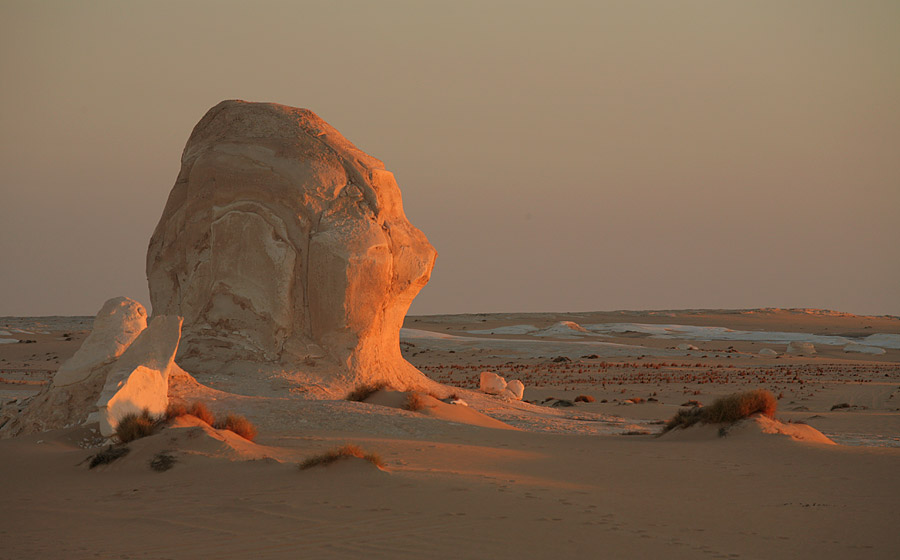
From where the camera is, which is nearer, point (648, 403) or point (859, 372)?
point (648, 403)

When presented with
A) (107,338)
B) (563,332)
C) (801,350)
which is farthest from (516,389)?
(563,332)

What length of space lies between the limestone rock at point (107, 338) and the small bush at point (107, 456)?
12.6 ft

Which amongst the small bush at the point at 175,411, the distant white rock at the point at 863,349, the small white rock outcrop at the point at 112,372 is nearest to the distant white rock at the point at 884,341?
the distant white rock at the point at 863,349

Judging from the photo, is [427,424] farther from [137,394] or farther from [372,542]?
[372,542]

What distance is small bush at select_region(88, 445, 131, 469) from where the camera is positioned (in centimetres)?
1060

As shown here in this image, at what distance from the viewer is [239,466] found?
1007 cm

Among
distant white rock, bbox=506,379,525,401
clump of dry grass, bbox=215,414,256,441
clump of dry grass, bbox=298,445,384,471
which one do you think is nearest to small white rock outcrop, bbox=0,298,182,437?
clump of dry grass, bbox=215,414,256,441

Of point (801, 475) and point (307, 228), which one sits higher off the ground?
point (307, 228)

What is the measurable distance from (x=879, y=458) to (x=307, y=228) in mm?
12165

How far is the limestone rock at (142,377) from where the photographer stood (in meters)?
12.1

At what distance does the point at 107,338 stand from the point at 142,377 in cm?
226

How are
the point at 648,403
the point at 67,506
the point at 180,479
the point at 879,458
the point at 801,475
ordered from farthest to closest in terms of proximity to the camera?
the point at 648,403, the point at 879,458, the point at 801,475, the point at 180,479, the point at 67,506

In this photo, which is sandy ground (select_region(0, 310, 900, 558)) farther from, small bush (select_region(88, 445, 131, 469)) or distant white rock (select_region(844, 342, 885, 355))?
distant white rock (select_region(844, 342, 885, 355))

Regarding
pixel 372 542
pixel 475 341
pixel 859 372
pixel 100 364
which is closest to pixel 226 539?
pixel 372 542
